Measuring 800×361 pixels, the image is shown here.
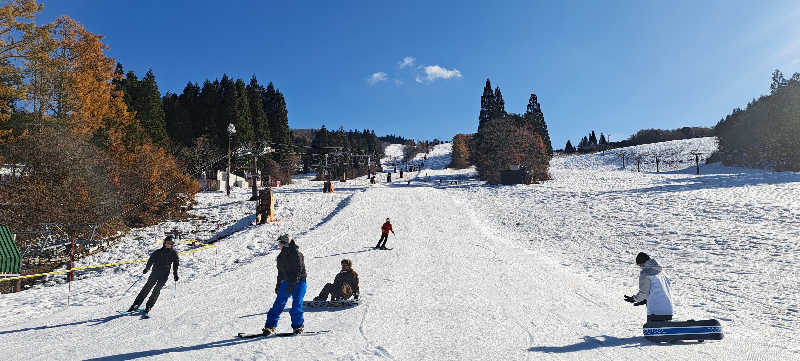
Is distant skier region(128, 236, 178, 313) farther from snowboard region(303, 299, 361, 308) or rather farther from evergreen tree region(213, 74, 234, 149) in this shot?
evergreen tree region(213, 74, 234, 149)

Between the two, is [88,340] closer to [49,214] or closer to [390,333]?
[390,333]

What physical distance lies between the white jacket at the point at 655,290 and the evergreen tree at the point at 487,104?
67.5 m

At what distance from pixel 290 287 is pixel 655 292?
20.8 ft

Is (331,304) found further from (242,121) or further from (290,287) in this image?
(242,121)

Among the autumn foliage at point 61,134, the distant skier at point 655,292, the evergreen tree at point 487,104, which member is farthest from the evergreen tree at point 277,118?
the distant skier at point 655,292

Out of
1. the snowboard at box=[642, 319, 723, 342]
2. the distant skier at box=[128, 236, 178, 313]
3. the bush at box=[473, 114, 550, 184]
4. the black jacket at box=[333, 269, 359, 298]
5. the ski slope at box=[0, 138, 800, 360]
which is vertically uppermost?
the bush at box=[473, 114, 550, 184]

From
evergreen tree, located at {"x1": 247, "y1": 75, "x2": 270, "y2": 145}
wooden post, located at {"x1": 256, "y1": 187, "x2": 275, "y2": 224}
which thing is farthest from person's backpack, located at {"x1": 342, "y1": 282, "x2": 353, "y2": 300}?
evergreen tree, located at {"x1": 247, "y1": 75, "x2": 270, "y2": 145}

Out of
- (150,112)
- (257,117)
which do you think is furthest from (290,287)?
(257,117)

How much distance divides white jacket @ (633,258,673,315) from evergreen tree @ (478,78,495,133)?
221ft

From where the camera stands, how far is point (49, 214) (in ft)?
66.8

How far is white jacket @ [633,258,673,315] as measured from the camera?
6.57m

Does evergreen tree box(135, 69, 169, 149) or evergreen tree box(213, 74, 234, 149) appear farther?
evergreen tree box(213, 74, 234, 149)

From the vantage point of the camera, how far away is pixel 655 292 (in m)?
6.63

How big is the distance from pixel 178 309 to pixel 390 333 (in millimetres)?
5202
